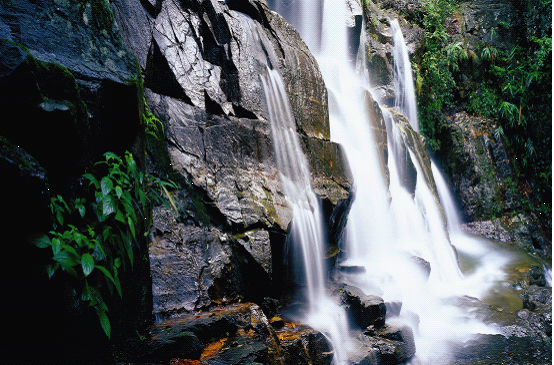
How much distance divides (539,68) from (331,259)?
42.7 feet

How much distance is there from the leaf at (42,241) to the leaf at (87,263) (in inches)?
9.4

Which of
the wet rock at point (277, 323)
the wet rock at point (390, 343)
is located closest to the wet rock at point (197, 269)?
the wet rock at point (277, 323)

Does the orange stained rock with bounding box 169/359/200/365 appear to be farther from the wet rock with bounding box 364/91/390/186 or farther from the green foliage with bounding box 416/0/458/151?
the green foliage with bounding box 416/0/458/151

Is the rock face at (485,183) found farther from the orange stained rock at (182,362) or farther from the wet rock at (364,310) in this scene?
the orange stained rock at (182,362)

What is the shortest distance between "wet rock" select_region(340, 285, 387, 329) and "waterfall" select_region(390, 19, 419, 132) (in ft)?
28.9

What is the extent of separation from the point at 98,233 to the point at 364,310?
11.8ft

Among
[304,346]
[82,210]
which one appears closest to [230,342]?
[304,346]

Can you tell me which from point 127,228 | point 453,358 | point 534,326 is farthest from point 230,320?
point 534,326

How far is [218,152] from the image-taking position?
4742 mm

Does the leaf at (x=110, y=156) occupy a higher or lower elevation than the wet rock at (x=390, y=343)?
higher

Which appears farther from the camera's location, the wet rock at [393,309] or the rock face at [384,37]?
the rock face at [384,37]

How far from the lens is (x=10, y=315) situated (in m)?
2.14

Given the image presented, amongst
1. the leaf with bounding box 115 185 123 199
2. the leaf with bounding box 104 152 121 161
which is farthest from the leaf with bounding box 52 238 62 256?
the leaf with bounding box 104 152 121 161

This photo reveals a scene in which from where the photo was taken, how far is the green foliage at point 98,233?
229 centimetres
